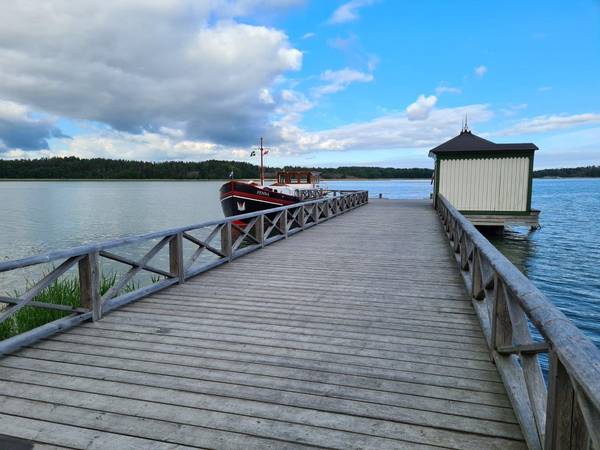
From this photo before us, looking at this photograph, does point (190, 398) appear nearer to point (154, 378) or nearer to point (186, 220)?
point (154, 378)

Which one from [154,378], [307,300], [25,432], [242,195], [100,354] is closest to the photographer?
[25,432]

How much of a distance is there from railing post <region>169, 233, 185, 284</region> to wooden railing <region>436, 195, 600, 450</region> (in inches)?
158

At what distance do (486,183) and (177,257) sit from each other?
48.1 ft

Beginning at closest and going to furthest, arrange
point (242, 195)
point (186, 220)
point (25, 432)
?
1. point (25, 432)
2. point (242, 195)
3. point (186, 220)

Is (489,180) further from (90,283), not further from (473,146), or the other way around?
(90,283)

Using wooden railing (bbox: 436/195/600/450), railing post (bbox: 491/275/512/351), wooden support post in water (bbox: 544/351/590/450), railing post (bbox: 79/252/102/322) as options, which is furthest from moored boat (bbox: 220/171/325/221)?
wooden support post in water (bbox: 544/351/590/450)

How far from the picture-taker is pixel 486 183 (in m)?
17.0

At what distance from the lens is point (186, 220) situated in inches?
1276

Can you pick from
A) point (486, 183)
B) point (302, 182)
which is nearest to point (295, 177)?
point (302, 182)

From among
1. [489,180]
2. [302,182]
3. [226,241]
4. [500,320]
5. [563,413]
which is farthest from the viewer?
[302,182]

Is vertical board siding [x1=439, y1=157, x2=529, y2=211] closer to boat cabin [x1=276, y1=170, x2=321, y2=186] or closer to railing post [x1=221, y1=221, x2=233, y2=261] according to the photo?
boat cabin [x1=276, y1=170, x2=321, y2=186]

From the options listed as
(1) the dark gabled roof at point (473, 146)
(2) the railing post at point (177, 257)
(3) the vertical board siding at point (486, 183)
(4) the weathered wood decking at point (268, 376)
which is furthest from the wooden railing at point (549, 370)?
(3) the vertical board siding at point (486, 183)

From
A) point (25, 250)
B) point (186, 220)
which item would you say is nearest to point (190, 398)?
point (25, 250)

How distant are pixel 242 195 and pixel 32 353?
1503 cm
